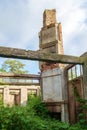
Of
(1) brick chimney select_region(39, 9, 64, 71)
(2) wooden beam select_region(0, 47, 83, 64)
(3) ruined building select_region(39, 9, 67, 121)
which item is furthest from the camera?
(1) brick chimney select_region(39, 9, 64, 71)

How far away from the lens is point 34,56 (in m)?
7.32

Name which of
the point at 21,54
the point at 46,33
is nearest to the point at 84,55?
the point at 21,54

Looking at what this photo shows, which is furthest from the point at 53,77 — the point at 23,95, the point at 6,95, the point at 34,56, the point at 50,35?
the point at 23,95

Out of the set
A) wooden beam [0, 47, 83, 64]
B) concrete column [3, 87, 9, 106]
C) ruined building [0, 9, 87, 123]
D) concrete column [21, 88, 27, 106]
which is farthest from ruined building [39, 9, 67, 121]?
concrete column [21, 88, 27, 106]

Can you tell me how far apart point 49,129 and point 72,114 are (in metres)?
2.40

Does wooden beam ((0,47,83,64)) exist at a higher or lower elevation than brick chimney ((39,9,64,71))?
lower

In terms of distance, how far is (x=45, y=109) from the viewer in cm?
1114

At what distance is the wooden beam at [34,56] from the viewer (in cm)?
686

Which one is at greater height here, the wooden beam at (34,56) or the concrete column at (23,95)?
the wooden beam at (34,56)

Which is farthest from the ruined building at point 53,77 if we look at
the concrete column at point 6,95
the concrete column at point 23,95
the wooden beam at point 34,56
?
the concrete column at point 23,95

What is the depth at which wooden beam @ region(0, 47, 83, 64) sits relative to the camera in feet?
22.5

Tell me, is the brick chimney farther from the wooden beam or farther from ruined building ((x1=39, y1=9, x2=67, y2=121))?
the wooden beam

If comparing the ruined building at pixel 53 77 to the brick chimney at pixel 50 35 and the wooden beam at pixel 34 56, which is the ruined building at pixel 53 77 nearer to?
the brick chimney at pixel 50 35

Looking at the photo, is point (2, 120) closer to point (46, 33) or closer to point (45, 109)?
point (45, 109)
